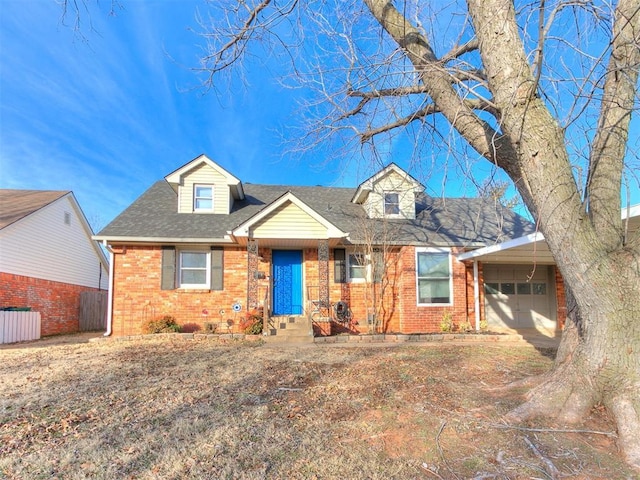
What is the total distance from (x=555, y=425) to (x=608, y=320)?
1.10 m

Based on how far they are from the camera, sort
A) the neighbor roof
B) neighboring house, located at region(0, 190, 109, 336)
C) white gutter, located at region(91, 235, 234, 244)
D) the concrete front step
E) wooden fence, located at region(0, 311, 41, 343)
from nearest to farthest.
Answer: the concrete front step
white gutter, located at region(91, 235, 234, 244)
wooden fence, located at region(0, 311, 41, 343)
neighboring house, located at region(0, 190, 109, 336)
the neighbor roof

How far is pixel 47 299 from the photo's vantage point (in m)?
14.5

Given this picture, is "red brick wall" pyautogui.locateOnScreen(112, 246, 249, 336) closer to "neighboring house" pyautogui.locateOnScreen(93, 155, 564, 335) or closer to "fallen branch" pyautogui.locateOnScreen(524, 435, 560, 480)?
"neighboring house" pyautogui.locateOnScreen(93, 155, 564, 335)

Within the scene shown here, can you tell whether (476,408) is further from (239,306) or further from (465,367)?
(239,306)

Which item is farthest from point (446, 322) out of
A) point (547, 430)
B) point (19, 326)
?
point (19, 326)

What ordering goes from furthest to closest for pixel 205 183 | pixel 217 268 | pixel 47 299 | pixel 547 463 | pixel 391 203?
pixel 47 299, pixel 391 203, pixel 205 183, pixel 217 268, pixel 547 463

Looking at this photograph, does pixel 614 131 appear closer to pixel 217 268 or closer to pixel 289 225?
pixel 289 225

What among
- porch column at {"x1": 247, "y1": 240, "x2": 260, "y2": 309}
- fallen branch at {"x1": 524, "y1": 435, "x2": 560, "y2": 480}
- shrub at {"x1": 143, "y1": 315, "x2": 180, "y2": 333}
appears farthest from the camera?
porch column at {"x1": 247, "y1": 240, "x2": 260, "y2": 309}

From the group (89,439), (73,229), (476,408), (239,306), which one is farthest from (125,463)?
(73,229)

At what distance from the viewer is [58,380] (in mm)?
5777

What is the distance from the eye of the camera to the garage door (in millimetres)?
13125

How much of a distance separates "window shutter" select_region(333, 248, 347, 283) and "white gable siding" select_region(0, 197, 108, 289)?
10.4m

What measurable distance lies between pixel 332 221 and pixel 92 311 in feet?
37.4

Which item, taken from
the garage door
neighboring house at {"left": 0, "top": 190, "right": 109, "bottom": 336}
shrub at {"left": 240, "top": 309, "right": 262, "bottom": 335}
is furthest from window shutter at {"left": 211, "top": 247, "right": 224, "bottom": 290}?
the garage door
